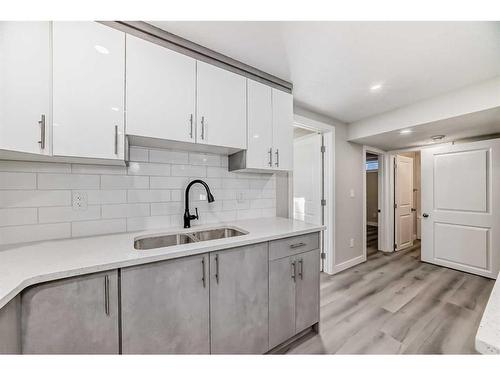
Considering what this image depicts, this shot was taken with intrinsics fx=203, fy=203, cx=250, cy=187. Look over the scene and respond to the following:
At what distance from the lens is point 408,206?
4062 millimetres

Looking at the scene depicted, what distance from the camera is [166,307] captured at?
106 cm

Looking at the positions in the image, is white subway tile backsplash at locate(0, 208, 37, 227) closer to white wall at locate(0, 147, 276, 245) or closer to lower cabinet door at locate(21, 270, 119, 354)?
white wall at locate(0, 147, 276, 245)

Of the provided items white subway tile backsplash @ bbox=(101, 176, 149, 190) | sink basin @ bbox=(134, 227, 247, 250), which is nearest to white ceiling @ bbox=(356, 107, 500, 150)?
sink basin @ bbox=(134, 227, 247, 250)

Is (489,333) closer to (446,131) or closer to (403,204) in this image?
(446,131)

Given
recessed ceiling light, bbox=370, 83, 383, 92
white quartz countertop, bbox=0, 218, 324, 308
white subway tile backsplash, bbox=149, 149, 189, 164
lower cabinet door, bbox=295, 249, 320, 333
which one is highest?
recessed ceiling light, bbox=370, 83, 383, 92

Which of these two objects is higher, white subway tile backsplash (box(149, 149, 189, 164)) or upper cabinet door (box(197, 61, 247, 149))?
upper cabinet door (box(197, 61, 247, 149))

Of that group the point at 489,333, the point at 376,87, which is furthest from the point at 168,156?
the point at 376,87

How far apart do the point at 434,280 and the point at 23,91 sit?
4.22m

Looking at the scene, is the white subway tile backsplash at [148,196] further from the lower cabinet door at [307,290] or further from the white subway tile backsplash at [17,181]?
the lower cabinet door at [307,290]

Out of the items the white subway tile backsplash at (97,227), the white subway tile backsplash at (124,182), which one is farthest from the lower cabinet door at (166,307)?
the white subway tile backsplash at (124,182)

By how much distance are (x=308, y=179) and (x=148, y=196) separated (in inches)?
89.5

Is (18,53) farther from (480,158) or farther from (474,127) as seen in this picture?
(480,158)

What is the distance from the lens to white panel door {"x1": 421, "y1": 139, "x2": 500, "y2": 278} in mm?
2629

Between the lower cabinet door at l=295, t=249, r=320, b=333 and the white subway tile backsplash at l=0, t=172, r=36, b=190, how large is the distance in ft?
5.83
